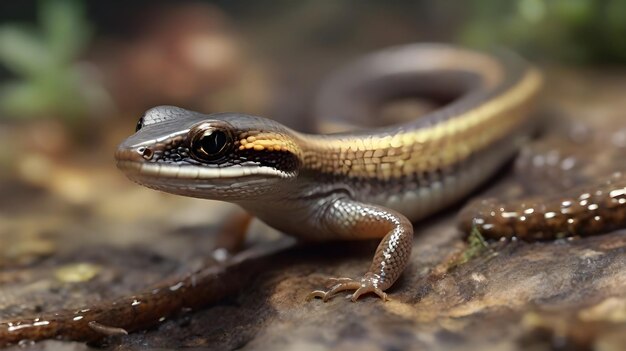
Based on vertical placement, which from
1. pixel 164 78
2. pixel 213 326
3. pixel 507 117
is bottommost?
pixel 213 326

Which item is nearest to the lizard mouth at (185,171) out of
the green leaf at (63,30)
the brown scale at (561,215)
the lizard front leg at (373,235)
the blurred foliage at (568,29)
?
the lizard front leg at (373,235)

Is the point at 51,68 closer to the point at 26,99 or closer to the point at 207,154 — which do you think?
the point at 26,99

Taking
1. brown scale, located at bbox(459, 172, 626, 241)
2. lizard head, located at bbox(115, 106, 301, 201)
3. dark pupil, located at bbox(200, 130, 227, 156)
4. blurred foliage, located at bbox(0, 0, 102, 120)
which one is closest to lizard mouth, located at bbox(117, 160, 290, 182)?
lizard head, located at bbox(115, 106, 301, 201)

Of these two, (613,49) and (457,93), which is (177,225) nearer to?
(457,93)

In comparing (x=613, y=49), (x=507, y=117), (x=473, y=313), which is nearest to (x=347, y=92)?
(x=507, y=117)

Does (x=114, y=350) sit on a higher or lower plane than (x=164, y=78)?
lower
